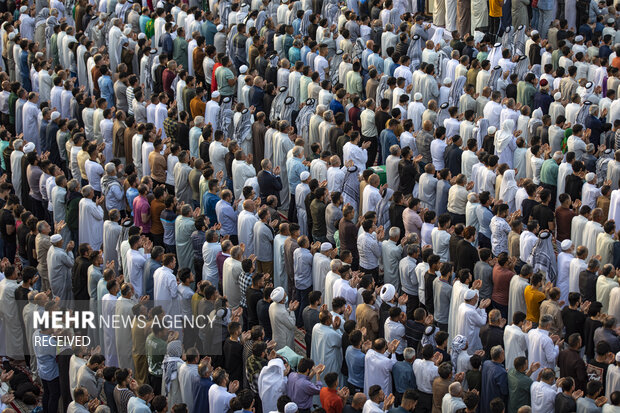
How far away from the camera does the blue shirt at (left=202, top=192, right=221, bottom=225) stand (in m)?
19.2

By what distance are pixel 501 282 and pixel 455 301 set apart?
92 cm

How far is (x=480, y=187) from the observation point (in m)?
19.5

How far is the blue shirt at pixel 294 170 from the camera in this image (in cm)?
2022

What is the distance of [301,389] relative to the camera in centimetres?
1445

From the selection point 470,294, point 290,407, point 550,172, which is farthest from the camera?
point 550,172

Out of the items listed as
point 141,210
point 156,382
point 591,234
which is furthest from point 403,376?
point 141,210

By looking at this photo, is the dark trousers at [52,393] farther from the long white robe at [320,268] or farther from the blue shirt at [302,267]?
the long white robe at [320,268]

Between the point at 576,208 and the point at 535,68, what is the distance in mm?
6370

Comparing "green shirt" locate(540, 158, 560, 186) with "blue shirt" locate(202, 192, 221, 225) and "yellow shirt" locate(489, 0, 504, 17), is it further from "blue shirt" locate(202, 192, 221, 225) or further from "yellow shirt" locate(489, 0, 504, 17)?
"yellow shirt" locate(489, 0, 504, 17)

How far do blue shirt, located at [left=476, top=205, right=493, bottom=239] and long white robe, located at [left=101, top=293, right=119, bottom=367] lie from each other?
241 inches

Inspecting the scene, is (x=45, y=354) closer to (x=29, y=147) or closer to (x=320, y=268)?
(x=320, y=268)

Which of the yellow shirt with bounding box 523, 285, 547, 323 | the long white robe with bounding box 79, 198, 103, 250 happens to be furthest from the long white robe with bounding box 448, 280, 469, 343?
the long white robe with bounding box 79, 198, 103, 250

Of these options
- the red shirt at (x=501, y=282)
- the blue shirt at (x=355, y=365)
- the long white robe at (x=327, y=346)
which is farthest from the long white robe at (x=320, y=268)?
the red shirt at (x=501, y=282)

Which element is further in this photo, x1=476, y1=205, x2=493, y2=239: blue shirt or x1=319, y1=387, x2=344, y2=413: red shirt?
x1=476, y1=205, x2=493, y2=239: blue shirt
